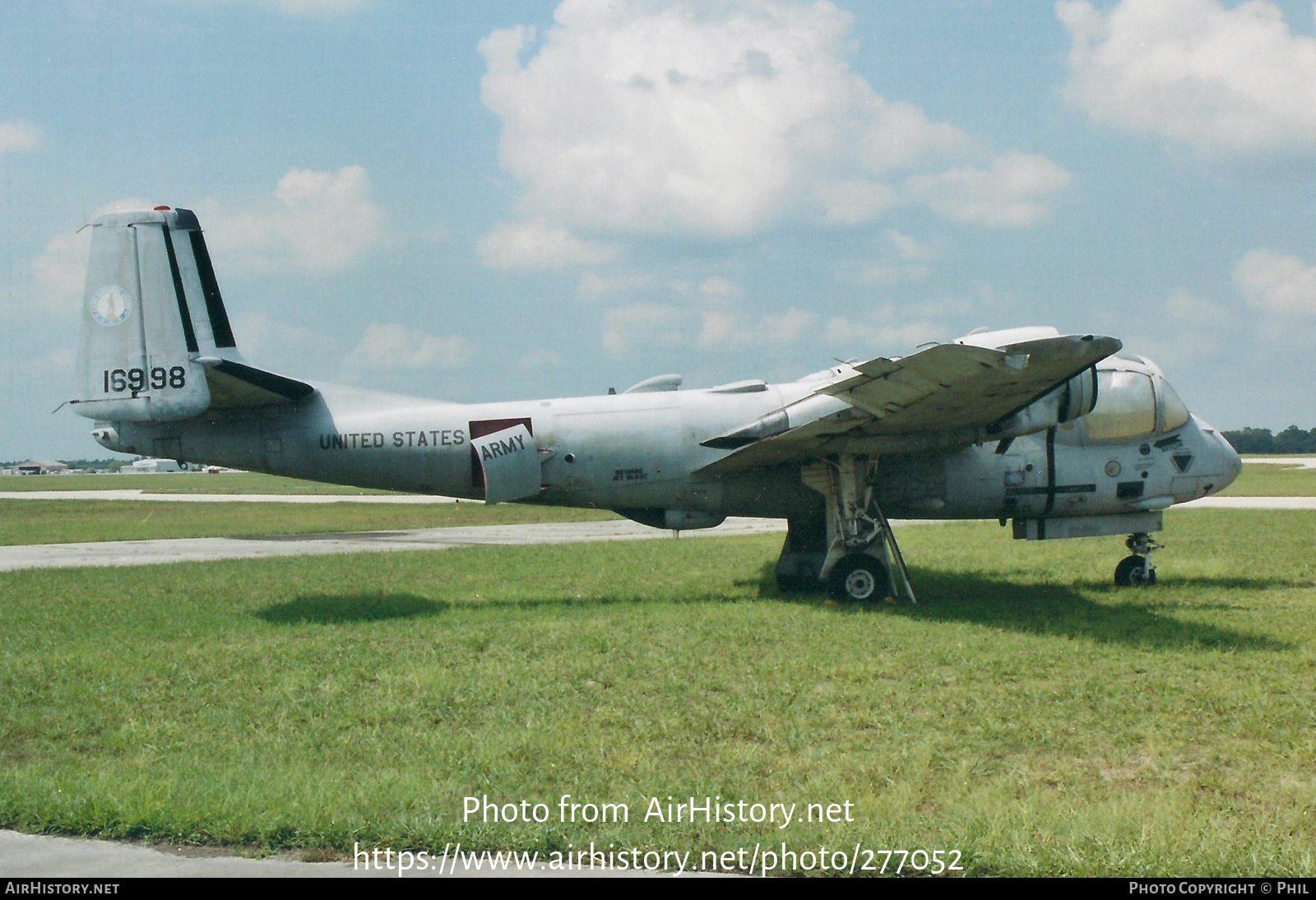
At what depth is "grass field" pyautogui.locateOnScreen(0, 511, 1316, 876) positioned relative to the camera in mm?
5828

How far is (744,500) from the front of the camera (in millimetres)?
15258

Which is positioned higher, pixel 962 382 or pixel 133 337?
pixel 133 337

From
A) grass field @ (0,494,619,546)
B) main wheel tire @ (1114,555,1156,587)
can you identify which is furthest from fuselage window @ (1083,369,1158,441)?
grass field @ (0,494,619,546)

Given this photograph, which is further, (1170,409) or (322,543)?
(322,543)

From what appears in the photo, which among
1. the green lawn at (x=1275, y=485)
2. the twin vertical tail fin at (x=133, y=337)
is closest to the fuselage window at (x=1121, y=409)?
the twin vertical tail fin at (x=133, y=337)

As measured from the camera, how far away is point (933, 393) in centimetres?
1271

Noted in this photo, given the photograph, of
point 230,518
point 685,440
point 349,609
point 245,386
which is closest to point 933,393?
point 685,440

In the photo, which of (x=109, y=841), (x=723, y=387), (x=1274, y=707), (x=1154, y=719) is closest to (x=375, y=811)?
(x=109, y=841)

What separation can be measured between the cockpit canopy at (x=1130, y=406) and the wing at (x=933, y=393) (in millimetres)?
2214

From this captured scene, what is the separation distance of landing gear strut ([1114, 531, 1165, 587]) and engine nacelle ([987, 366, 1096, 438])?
281 cm

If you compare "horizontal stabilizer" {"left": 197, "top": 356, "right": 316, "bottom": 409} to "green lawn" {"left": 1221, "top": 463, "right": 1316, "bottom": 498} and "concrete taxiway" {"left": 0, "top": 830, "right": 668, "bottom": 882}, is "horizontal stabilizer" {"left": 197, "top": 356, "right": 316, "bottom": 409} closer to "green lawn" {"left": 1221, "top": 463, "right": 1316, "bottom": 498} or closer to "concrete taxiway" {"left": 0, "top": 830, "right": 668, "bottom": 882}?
"concrete taxiway" {"left": 0, "top": 830, "right": 668, "bottom": 882}

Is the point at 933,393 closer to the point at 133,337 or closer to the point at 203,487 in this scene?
the point at 133,337

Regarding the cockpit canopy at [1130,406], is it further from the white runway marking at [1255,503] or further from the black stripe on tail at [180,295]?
the white runway marking at [1255,503]

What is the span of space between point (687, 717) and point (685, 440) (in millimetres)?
6994
